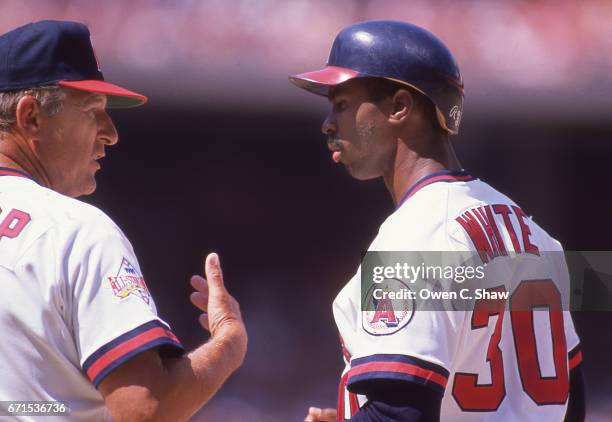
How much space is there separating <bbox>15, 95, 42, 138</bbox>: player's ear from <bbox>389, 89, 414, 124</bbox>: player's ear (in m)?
0.86

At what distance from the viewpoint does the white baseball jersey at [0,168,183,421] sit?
1.91 m

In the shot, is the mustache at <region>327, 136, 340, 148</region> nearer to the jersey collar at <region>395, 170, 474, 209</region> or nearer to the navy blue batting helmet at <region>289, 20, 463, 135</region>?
the navy blue batting helmet at <region>289, 20, 463, 135</region>

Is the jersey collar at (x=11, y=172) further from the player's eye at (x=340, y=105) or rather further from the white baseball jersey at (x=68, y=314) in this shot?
the player's eye at (x=340, y=105)

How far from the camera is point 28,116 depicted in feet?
7.23

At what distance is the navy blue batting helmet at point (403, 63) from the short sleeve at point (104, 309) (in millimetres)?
744

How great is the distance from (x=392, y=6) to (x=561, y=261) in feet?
12.6

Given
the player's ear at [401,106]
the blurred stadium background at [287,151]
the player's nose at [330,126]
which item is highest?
the player's ear at [401,106]

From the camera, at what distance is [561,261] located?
7.70 ft

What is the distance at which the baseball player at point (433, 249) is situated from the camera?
2002 millimetres

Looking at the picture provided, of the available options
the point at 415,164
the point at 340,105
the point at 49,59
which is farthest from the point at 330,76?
the point at 49,59

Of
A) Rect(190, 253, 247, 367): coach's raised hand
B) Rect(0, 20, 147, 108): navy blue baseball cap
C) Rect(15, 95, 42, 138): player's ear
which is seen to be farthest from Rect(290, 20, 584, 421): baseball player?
Rect(15, 95, 42, 138): player's ear

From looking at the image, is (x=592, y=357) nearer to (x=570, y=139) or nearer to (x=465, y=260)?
(x=570, y=139)

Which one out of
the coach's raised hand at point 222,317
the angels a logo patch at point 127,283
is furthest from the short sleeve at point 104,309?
the coach's raised hand at point 222,317

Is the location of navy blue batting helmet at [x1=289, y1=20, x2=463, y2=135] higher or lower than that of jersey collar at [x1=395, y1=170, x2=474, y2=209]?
higher
